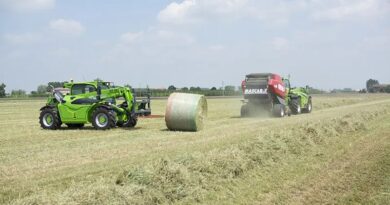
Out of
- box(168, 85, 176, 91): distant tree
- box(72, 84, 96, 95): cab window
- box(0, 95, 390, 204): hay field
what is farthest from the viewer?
box(168, 85, 176, 91): distant tree

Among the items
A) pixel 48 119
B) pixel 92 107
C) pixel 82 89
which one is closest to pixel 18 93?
pixel 48 119

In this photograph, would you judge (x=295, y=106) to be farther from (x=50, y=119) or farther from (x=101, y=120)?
(x=50, y=119)

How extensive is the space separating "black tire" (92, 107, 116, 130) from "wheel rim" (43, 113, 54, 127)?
1841 millimetres

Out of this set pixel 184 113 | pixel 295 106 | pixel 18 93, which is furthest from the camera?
pixel 18 93

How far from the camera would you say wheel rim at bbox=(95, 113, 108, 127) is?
17875 millimetres

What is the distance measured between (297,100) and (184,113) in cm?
1283

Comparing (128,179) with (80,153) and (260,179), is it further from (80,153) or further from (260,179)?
(80,153)

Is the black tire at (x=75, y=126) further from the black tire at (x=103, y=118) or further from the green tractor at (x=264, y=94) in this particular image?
the green tractor at (x=264, y=94)

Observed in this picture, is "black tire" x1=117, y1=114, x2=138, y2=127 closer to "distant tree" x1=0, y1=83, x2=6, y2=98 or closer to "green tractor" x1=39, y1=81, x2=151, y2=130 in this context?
"green tractor" x1=39, y1=81, x2=151, y2=130

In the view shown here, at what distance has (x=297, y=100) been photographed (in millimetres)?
28031

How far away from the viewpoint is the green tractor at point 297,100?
27.3 metres

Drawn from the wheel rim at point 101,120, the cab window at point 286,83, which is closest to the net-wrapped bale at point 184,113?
the wheel rim at point 101,120

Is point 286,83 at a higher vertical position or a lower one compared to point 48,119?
higher

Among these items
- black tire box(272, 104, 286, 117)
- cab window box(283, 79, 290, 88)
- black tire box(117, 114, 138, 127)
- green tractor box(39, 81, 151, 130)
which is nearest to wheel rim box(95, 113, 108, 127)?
green tractor box(39, 81, 151, 130)
